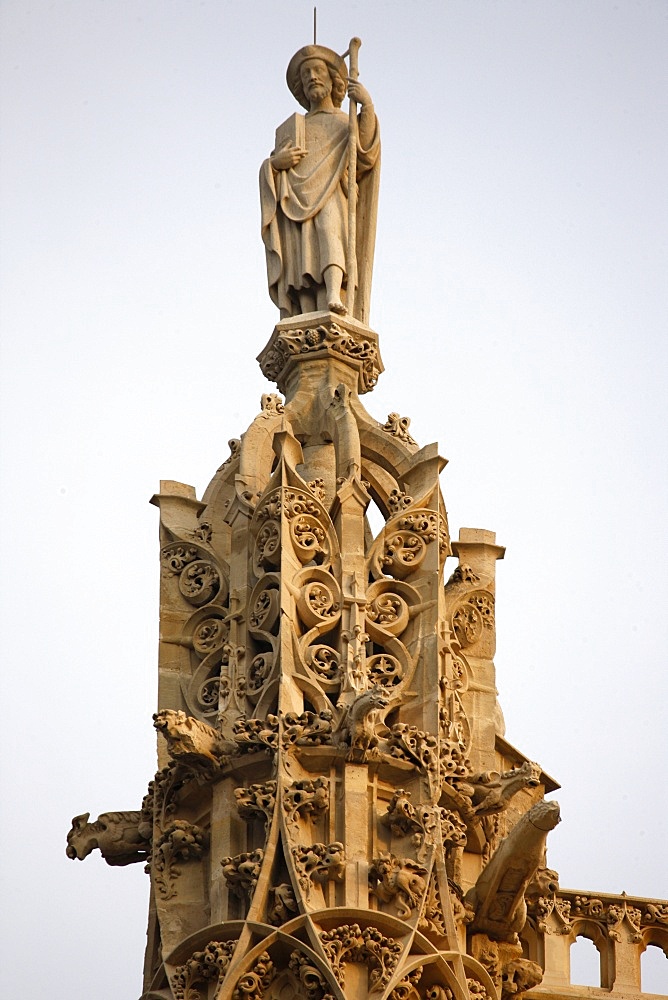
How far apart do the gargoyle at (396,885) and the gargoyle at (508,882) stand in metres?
1.19

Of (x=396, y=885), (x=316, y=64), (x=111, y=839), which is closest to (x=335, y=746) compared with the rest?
(x=396, y=885)

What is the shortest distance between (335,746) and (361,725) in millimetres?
302

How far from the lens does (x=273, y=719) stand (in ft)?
89.1

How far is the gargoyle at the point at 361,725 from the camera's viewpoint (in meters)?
27.0

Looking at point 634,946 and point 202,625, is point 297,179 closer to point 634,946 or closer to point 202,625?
point 202,625

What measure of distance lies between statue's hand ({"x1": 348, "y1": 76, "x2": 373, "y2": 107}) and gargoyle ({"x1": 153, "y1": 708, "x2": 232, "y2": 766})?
7.60m

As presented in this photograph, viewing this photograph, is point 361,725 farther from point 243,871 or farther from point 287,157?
point 287,157

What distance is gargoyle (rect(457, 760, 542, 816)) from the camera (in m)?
28.0

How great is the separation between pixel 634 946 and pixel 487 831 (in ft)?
7.71

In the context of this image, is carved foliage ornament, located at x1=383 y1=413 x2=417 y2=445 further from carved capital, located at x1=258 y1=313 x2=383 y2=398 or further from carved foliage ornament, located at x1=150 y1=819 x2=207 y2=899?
carved foliage ornament, located at x1=150 y1=819 x2=207 y2=899

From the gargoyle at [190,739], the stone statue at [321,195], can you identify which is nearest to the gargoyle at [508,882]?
the gargoyle at [190,739]

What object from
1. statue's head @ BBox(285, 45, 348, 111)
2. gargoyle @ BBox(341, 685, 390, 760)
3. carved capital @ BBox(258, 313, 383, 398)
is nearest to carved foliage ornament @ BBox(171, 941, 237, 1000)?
gargoyle @ BBox(341, 685, 390, 760)

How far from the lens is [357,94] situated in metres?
32.2

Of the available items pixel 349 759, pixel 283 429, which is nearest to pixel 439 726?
pixel 349 759
